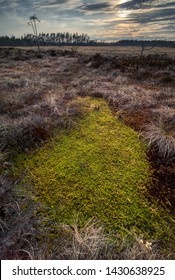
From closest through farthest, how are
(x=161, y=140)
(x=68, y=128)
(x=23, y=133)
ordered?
1. (x=161, y=140)
2. (x=23, y=133)
3. (x=68, y=128)

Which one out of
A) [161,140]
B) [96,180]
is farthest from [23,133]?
[161,140]

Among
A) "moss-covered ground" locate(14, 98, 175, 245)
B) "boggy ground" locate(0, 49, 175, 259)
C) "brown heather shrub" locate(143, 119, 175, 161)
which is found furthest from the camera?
"brown heather shrub" locate(143, 119, 175, 161)

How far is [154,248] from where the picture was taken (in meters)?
1.96

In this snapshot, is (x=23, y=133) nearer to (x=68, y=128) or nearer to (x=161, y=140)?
(x=68, y=128)

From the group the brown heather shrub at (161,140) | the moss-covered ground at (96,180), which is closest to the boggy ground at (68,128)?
the brown heather shrub at (161,140)

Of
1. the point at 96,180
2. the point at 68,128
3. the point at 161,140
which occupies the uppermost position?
the point at 68,128

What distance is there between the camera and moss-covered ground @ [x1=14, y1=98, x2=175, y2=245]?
2309 millimetres

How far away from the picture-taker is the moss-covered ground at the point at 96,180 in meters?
2.31

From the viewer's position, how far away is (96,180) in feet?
9.61

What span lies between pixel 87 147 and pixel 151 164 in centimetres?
131

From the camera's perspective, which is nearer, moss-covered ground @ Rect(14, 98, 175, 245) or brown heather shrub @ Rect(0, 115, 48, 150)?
moss-covered ground @ Rect(14, 98, 175, 245)

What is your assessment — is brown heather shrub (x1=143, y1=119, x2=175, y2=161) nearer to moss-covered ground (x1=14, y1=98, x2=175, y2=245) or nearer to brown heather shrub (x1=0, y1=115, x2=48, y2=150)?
moss-covered ground (x1=14, y1=98, x2=175, y2=245)

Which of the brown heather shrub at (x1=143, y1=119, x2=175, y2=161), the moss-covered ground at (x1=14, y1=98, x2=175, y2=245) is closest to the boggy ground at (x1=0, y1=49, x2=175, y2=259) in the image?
the brown heather shrub at (x1=143, y1=119, x2=175, y2=161)
